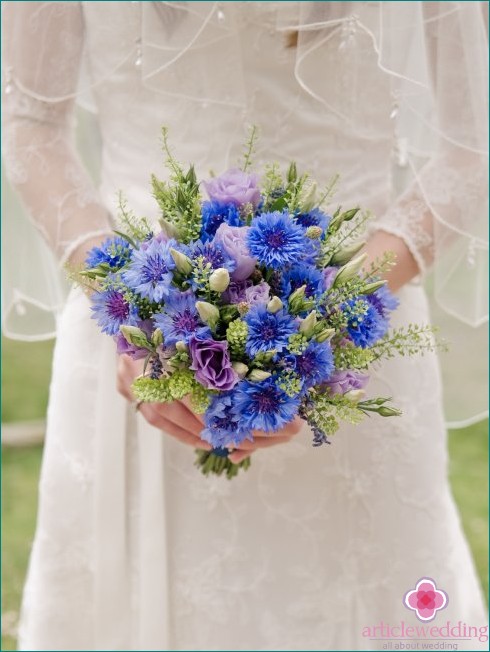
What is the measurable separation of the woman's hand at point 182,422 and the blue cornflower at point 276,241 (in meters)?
0.33

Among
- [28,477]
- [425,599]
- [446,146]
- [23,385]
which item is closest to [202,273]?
[446,146]

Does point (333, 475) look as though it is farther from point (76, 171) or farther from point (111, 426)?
point (76, 171)

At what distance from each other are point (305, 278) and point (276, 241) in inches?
2.9

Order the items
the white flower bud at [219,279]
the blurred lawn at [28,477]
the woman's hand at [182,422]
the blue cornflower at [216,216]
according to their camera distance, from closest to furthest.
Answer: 1. the white flower bud at [219,279]
2. the blue cornflower at [216,216]
3. the woman's hand at [182,422]
4. the blurred lawn at [28,477]

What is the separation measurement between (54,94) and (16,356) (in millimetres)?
2898

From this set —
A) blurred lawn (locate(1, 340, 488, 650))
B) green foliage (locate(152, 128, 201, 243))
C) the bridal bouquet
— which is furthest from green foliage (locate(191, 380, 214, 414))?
blurred lawn (locate(1, 340, 488, 650))

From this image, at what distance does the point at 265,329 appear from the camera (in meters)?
1.04

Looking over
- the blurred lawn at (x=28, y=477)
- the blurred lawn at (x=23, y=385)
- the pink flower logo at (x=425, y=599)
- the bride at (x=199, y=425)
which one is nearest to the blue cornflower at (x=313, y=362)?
the bride at (x=199, y=425)

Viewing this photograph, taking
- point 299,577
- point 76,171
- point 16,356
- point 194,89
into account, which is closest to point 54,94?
point 76,171

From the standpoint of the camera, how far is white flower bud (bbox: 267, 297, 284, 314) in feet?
3.38

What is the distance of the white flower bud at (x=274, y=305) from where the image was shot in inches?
40.6

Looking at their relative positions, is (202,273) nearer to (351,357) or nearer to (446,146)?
(351,357)

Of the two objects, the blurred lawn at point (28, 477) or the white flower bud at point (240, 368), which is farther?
the blurred lawn at point (28, 477)

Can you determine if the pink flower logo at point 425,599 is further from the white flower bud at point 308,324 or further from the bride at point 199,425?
the white flower bud at point 308,324
